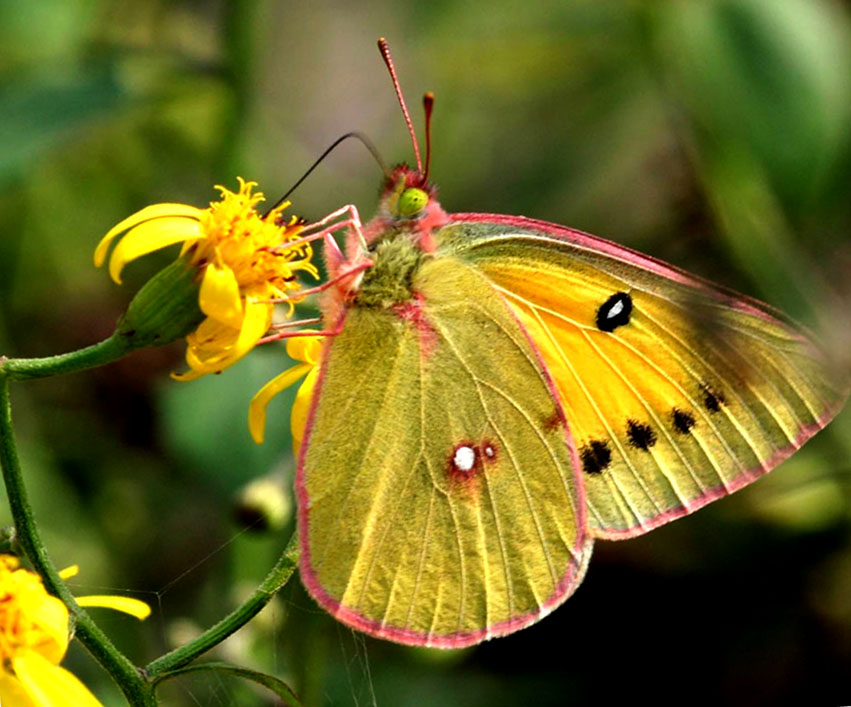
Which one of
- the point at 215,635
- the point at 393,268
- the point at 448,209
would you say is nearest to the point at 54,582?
the point at 215,635

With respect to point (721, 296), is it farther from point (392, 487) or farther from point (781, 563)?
point (781, 563)

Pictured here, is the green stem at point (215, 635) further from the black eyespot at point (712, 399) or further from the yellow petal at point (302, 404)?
the black eyespot at point (712, 399)

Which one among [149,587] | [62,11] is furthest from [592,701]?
[62,11]

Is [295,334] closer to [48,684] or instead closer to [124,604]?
[124,604]

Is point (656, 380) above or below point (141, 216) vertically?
below

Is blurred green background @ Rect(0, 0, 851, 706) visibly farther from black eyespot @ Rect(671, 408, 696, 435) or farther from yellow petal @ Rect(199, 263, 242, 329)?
black eyespot @ Rect(671, 408, 696, 435)

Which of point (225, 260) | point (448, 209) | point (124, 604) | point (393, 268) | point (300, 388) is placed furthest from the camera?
point (448, 209)

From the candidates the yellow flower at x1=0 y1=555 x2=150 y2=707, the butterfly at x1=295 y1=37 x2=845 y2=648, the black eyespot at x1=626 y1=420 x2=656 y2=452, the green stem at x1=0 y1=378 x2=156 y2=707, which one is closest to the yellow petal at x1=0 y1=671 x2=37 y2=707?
the yellow flower at x1=0 y1=555 x2=150 y2=707
